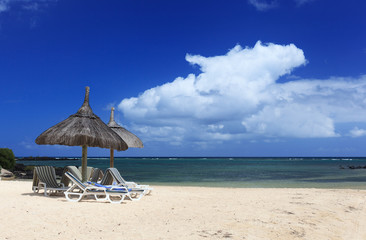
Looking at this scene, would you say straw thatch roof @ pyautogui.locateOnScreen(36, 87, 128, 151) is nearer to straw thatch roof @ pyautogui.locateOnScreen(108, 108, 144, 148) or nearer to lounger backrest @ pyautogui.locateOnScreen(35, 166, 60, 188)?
lounger backrest @ pyautogui.locateOnScreen(35, 166, 60, 188)

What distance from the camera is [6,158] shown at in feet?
97.9

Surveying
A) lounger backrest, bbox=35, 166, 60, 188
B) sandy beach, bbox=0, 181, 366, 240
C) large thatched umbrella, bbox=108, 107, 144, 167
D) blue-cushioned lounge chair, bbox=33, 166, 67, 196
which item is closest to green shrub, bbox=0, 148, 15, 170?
large thatched umbrella, bbox=108, 107, 144, 167

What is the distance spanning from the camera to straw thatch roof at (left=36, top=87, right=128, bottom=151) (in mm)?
9961

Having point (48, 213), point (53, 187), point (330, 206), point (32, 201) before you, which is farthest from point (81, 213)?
point (330, 206)

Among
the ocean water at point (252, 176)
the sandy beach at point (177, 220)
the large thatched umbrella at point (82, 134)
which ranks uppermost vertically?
the large thatched umbrella at point (82, 134)

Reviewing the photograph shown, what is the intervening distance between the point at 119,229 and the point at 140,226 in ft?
1.45

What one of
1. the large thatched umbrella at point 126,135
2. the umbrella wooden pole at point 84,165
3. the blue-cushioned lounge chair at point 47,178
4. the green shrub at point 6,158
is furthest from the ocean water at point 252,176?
the blue-cushioned lounge chair at point 47,178

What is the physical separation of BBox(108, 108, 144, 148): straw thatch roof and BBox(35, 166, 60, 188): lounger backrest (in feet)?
13.3

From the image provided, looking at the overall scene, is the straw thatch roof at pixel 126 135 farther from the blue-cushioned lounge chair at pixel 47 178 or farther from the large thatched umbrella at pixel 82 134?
the blue-cushioned lounge chair at pixel 47 178

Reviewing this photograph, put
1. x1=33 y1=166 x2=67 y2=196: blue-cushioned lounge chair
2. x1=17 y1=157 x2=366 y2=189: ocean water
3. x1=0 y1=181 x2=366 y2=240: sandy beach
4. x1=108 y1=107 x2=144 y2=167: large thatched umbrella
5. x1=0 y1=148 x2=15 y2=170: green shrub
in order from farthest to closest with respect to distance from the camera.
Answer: x1=0 y1=148 x2=15 y2=170: green shrub → x1=17 y1=157 x2=366 y2=189: ocean water → x1=108 y1=107 x2=144 y2=167: large thatched umbrella → x1=33 y1=166 x2=67 y2=196: blue-cushioned lounge chair → x1=0 y1=181 x2=366 y2=240: sandy beach

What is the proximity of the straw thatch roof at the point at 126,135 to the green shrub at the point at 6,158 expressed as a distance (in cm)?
1994

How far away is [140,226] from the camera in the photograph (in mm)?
6305

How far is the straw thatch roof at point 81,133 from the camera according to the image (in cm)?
996

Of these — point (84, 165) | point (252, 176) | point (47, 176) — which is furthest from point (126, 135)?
point (252, 176)
